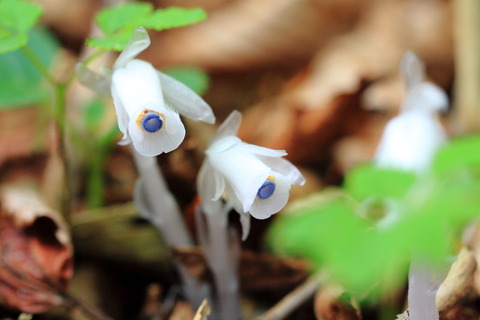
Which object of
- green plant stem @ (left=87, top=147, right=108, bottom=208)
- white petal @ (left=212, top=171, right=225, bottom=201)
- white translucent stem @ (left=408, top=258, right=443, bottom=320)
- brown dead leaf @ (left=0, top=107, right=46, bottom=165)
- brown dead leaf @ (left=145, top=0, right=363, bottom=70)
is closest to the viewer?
white translucent stem @ (left=408, top=258, right=443, bottom=320)

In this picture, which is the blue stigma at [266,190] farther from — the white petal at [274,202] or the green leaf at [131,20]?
the green leaf at [131,20]

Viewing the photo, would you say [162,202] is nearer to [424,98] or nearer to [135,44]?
[135,44]

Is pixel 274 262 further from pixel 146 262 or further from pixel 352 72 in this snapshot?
pixel 352 72

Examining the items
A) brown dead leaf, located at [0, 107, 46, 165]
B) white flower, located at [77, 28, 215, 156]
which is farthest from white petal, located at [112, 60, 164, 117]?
brown dead leaf, located at [0, 107, 46, 165]

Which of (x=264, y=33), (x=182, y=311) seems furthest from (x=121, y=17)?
(x=264, y=33)

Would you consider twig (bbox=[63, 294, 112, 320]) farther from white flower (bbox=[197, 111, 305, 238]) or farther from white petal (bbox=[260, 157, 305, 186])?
white petal (bbox=[260, 157, 305, 186])

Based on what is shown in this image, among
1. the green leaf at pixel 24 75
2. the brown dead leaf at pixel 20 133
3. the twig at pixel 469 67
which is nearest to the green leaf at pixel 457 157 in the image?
the green leaf at pixel 24 75
